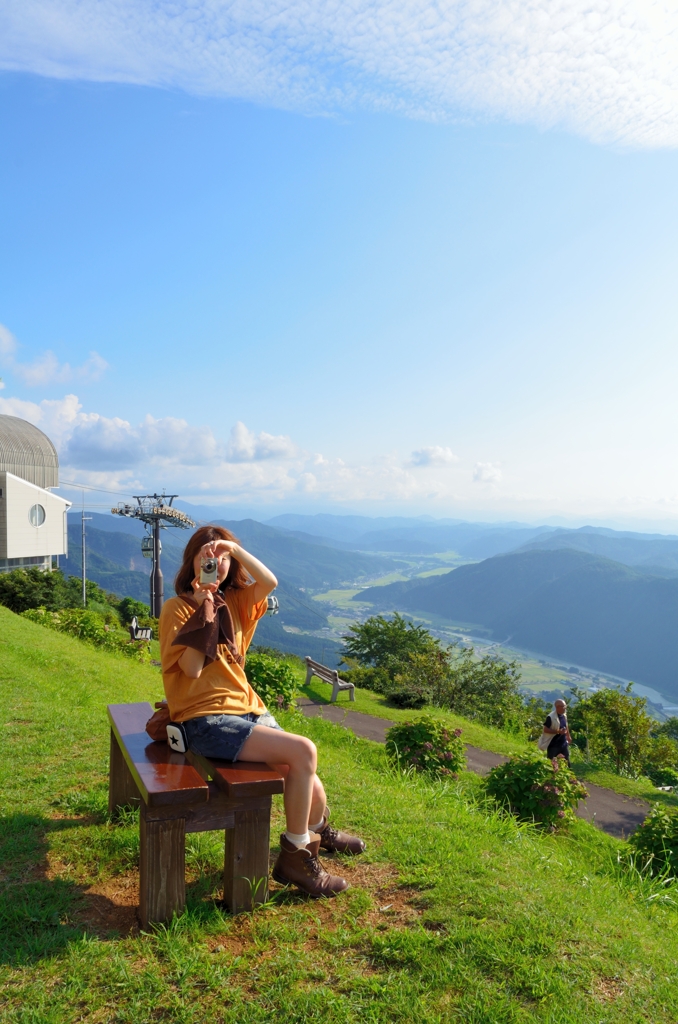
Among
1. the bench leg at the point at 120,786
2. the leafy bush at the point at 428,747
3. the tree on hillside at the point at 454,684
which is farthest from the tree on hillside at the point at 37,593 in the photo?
the bench leg at the point at 120,786

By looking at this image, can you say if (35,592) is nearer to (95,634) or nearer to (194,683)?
(95,634)

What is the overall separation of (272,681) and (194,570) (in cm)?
602

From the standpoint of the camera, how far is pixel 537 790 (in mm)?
5770

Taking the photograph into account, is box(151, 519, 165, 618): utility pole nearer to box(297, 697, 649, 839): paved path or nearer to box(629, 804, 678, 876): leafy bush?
box(297, 697, 649, 839): paved path

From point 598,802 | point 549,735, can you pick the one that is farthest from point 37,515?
point 598,802

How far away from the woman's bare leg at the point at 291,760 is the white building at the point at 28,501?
40.7 m

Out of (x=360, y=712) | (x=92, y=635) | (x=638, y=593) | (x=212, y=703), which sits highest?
(x=212, y=703)

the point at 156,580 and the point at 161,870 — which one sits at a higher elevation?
the point at 161,870

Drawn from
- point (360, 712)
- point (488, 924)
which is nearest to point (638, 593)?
point (360, 712)

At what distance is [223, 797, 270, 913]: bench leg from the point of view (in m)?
2.73

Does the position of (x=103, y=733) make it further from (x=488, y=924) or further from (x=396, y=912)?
(x=488, y=924)

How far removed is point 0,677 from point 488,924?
6.15m

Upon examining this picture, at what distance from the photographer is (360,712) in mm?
14961

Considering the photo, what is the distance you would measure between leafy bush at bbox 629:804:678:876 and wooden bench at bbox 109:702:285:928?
3.44 meters
